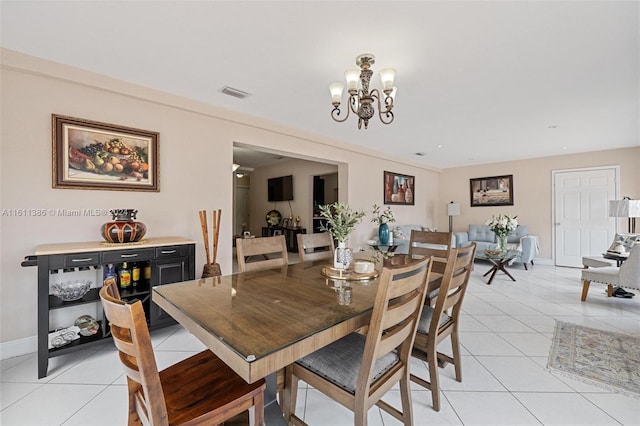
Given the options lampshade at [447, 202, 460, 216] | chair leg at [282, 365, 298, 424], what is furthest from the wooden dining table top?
lampshade at [447, 202, 460, 216]

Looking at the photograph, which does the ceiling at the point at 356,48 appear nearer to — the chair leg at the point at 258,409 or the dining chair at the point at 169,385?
the dining chair at the point at 169,385

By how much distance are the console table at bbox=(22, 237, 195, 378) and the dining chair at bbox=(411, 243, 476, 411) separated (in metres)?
2.03

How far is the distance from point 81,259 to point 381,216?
4.62 meters

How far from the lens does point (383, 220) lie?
5660 millimetres

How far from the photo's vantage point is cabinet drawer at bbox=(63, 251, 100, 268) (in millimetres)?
2033

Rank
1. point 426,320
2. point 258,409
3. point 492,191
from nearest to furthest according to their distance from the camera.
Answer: point 258,409 < point 426,320 < point 492,191

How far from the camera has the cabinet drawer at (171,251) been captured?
2.42 meters

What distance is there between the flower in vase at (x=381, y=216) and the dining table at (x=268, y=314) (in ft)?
12.8

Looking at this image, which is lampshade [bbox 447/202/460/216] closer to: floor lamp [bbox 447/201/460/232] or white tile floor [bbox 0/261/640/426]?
floor lamp [bbox 447/201/460/232]

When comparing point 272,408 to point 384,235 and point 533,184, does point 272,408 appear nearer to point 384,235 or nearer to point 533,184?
point 384,235

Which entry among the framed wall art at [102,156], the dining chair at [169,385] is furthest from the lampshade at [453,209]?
the dining chair at [169,385]

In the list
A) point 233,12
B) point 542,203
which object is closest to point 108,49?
point 233,12

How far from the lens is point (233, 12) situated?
5.80 feet

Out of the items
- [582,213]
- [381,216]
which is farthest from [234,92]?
[582,213]
